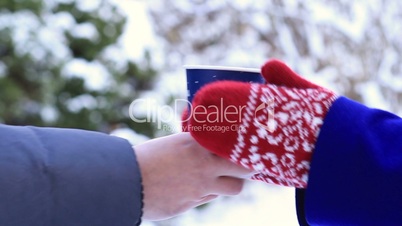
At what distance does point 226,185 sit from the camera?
77 centimetres

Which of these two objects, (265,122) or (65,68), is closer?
(265,122)

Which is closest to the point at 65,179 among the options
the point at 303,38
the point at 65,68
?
the point at 65,68

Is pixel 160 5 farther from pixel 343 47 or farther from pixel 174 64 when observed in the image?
pixel 343 47

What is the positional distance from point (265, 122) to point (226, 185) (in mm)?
122

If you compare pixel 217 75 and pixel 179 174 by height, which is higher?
pixel 217 75

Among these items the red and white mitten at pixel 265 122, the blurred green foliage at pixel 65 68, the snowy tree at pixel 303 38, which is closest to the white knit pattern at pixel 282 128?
the red and white mitten at pixel 265 122

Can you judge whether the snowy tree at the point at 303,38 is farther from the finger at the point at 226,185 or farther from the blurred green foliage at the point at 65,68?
the finger at the point at 226,185

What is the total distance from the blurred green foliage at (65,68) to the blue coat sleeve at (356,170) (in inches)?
53.0

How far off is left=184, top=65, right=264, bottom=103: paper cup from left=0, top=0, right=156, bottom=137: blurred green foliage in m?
1.22

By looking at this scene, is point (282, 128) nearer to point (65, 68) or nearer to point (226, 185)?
point (226, 185)

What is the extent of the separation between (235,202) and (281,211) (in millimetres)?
358

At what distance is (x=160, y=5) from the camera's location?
2635 millimetres

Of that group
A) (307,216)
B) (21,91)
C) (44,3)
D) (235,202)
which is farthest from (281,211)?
(307,216)

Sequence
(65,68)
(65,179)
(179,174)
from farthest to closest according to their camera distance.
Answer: (65,68) → (179,174) → (65,179)
